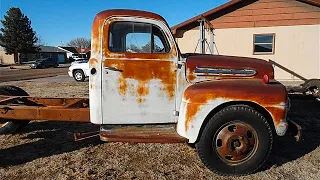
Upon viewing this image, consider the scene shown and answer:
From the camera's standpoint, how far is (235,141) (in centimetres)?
400

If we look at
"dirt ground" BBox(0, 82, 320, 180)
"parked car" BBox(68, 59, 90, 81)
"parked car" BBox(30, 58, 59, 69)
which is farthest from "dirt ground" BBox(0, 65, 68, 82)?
"dirt ground" BBox(0, 82, 320, 180)

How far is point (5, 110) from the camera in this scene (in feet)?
15.4

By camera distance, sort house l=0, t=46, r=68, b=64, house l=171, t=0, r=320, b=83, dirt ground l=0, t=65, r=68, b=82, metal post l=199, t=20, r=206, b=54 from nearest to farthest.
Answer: house l=171, t=0, r=320, b=83
metal post l=199, t=20, r=206, b=54
dirt ground l=0, t=65, r=68, b=82
house l=0, t=46, r=68, b=64

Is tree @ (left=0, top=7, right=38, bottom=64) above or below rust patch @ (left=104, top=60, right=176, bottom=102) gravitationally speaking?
above

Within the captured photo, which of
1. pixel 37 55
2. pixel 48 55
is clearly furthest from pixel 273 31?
pixel 48 55

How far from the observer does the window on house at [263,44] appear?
570 inches

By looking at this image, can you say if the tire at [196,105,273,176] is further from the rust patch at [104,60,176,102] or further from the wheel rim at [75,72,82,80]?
the wheel rim at [75,72,82,80]

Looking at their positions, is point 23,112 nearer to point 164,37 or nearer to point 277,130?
point 164,37

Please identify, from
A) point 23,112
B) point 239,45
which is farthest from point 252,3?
point 23,112

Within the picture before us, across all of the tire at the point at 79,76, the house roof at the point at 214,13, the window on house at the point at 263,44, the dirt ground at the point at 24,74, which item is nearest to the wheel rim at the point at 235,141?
the house roof at the point at 214,13

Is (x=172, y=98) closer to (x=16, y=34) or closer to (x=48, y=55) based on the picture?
(x=16, y=34)

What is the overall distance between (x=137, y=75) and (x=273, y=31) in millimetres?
11880

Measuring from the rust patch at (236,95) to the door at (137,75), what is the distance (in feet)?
1.40

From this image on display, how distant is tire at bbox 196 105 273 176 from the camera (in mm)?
3982
